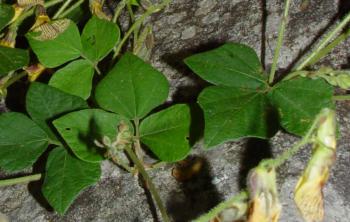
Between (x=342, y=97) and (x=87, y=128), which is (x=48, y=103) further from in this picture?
(x=342, y=97)

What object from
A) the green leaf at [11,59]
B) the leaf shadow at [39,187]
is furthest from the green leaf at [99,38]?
Answer: the leaf shadow at [39,187]

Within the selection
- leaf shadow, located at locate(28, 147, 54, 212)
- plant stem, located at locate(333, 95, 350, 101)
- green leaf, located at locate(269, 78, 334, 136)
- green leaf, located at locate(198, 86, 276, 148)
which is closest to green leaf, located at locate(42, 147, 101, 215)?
leaf shadow, located at locate(28, 147, 54, 212)

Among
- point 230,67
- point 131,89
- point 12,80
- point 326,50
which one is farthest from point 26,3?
point 326,50

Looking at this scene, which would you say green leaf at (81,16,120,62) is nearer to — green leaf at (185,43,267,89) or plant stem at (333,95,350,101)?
green leaf at (185,43,267,89)

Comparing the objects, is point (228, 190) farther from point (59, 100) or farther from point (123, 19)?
point (123, 19)

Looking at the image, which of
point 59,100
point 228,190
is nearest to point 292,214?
point 228,190

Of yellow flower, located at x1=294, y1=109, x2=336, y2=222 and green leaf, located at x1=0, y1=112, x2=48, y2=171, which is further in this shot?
green leaf, located at x1=0, y1=112, x2=48, y2=171
